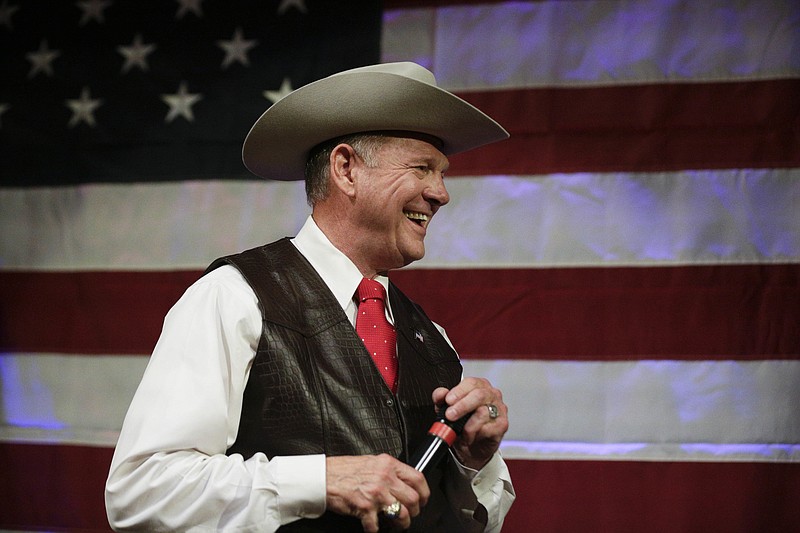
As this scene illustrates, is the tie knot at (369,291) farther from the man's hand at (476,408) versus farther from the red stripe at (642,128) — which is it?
the red stripe at (642,128)

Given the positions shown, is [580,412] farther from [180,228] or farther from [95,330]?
[95,330]

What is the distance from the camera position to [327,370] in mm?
1422

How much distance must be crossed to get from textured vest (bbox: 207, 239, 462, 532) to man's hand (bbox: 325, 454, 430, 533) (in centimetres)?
12

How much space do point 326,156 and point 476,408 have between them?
23.7 inches

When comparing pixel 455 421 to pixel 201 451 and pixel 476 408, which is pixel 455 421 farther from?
pixel 201 451

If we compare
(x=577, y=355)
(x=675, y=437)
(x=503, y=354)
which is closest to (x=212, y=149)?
(x=503, y=354)

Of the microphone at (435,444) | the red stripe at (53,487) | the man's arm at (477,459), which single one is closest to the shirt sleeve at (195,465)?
the microphone at (435,444)

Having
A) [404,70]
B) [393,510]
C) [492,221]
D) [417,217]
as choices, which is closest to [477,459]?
[393,510]

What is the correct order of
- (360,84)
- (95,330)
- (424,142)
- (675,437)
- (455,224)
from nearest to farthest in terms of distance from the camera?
(360,84) → (424,142) → (675,437) → (455,224) → (95,330)

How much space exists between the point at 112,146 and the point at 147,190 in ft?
0.65

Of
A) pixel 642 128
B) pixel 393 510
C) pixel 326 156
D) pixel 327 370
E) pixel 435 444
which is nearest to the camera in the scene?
pixel 393 510

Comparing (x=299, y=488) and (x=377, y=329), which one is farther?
(x=377, y=329)

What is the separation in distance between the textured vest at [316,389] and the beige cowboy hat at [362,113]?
24 centimetres

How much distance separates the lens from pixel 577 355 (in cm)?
249
